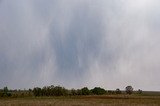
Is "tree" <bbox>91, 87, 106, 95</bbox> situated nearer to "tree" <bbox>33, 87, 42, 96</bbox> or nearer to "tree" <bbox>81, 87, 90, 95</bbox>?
"tree" <bbox>81, 87, 90, 95</bbox>

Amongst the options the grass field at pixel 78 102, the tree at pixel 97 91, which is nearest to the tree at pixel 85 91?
the tree at pixel 97 91

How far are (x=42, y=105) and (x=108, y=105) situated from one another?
10.6m

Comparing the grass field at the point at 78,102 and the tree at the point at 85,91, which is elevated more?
the tree at the point at 85,91

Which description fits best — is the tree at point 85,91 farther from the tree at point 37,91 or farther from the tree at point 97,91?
the tree at point 37,91

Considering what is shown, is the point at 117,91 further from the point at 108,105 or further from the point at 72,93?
the point at 108,105

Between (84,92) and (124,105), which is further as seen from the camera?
(84,92)

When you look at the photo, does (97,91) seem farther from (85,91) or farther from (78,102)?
(78,102)

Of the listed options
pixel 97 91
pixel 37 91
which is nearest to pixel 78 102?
pixel 37 91

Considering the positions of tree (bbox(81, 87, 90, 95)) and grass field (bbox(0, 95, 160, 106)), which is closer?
grass field (bbox(0, 95, 160, 106))

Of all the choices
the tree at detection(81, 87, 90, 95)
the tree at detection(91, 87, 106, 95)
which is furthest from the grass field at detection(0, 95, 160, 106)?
the tree at detection(91, 87, 106, 95)

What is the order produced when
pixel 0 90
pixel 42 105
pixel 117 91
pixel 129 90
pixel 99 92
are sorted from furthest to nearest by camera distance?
pixel 129 90 < pixel 117 91 < pixel 99 92 < pixel 0 90 < pixel 42 105

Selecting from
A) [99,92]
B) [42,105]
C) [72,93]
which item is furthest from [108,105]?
[99,92]

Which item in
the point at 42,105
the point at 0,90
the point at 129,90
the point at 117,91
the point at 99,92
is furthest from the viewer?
the point at 129,90

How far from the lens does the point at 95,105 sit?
60094 millimetres
